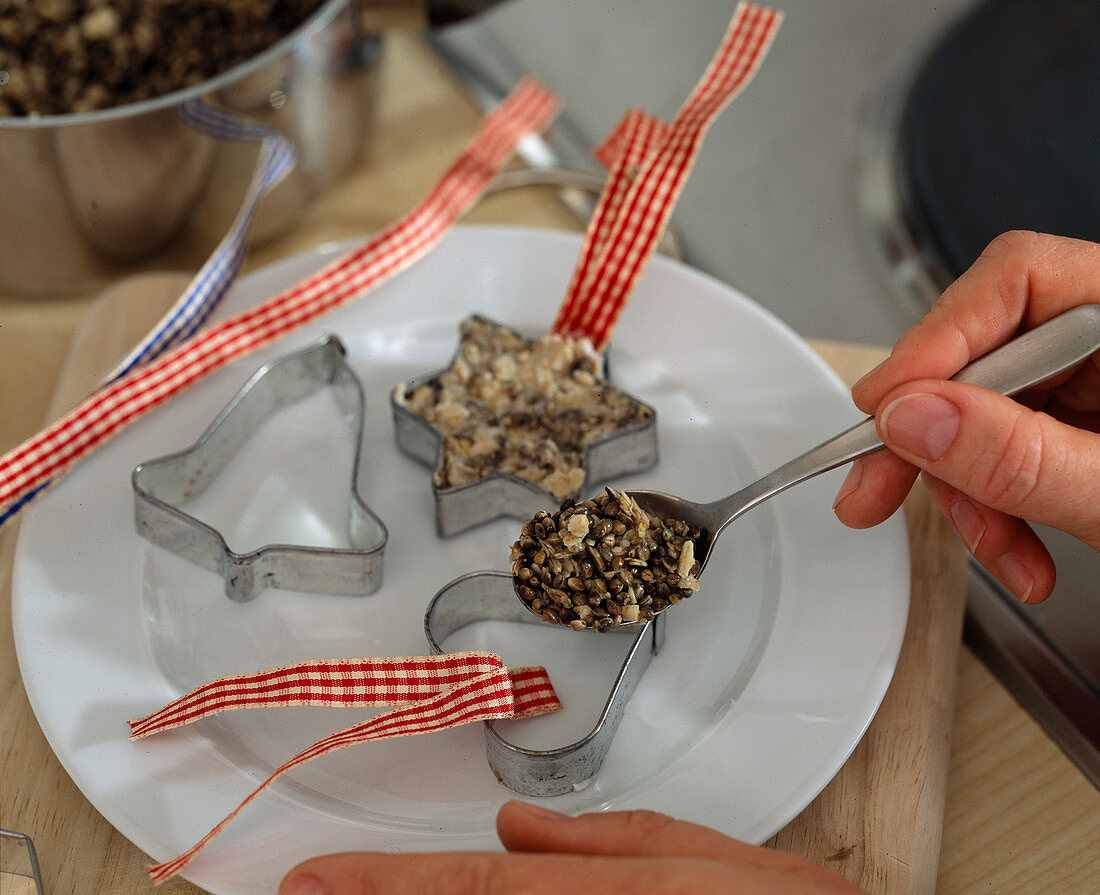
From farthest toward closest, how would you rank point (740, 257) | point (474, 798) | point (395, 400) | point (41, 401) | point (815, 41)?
point (815, 41) < point (740, 257) < point (41, 401) < point (395, 400) < point (474, 798)

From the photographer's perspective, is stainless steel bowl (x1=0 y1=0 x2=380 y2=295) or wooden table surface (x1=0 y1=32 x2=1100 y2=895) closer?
wooden table surface (x1=0 y1=32 x2=1100 y2=895)

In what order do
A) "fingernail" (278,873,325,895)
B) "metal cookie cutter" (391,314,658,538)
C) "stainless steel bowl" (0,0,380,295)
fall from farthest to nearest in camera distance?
"stainless steel bowl" (0,0,380,295) → "metal cookie cutter" (391,314,658,538) → "fingernail" (278,873,325,895)

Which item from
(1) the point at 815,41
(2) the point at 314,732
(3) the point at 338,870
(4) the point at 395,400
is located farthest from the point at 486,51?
(3) the point at 338,870

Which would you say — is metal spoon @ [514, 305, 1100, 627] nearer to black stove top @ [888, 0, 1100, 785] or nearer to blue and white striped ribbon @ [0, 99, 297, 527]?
black stove top @ [888, 0, 1100, 785]

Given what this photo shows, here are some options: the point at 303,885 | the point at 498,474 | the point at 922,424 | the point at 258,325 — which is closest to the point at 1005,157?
the point at 922,424

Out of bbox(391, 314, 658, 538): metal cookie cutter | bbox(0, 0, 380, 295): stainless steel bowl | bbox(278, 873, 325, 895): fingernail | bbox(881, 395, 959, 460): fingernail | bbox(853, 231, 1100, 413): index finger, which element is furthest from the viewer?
bbox(0, 0, 380, 295): stainless steel bowl

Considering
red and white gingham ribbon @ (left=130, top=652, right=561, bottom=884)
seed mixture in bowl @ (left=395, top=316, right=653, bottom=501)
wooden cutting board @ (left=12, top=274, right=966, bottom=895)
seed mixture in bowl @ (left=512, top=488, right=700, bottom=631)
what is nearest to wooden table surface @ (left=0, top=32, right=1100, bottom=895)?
wooden cutting board @ (left=12, top=274, right=966, bottom=895)

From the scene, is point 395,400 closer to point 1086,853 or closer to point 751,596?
point 751,596

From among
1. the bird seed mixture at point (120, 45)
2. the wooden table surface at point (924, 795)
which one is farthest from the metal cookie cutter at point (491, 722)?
the bird seed mixture at point (120, 45)
